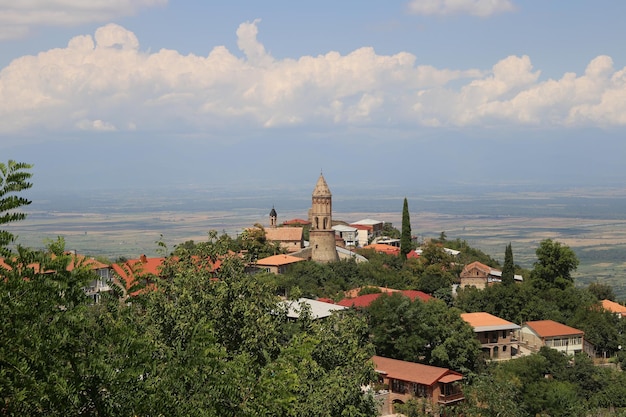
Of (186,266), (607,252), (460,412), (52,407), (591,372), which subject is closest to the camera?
(52,407)

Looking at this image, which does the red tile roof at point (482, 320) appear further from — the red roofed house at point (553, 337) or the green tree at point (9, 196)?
the green tree at point (9, 196)

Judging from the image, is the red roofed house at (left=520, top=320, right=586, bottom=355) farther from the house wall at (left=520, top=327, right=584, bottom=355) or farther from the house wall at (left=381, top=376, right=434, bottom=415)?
the house wall at (left=381, top=376, right=434, bottom=415)

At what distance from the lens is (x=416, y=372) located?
103 ft

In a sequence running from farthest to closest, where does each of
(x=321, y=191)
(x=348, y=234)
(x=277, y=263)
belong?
(x=348, y=234) < (x=321, y=191) < (x=277, y=263)

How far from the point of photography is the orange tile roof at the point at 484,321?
39.8 metres

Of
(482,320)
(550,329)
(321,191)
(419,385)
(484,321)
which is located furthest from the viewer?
(321,191)

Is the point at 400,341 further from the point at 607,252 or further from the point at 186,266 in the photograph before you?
the point at 607,252

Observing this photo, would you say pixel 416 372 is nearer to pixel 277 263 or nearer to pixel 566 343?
pixel 566 343

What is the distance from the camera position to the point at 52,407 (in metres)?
8.51

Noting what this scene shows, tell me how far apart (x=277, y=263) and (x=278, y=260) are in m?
1.29

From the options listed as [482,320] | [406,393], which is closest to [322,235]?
[482,320]

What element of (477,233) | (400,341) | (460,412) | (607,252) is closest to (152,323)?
(460,412)

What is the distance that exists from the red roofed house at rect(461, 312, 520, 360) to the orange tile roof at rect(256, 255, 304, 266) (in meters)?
16.6

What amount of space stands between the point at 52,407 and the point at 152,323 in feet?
20.2
